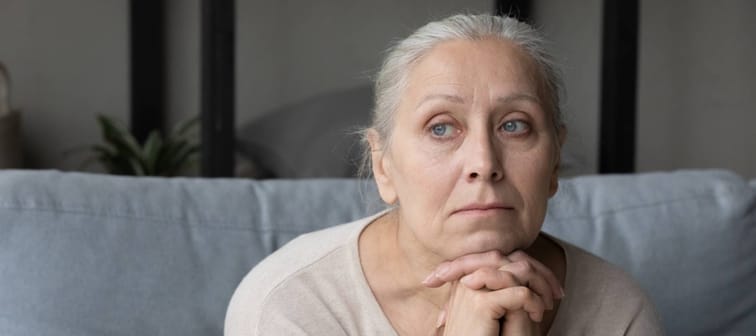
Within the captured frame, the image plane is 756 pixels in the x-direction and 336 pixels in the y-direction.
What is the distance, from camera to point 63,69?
4.03 metres

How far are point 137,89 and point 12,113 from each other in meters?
0.49

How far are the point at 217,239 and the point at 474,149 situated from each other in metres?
0.59

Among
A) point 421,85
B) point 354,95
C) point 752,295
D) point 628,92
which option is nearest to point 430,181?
point 421,85

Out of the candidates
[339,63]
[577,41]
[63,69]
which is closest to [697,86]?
[577,41]

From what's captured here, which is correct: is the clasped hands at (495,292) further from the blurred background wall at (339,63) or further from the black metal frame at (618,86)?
the blurred background wall at (339,63)

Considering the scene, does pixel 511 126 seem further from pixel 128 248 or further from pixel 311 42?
pixel 311 42

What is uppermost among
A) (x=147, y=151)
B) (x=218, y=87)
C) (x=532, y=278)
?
(x=532, y=278)

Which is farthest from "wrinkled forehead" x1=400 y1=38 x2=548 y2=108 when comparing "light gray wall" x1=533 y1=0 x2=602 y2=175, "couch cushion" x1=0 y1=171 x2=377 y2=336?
"light gray wall" x1=533 y1=0 x2=602 y2=175

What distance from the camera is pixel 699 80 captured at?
12.4ft

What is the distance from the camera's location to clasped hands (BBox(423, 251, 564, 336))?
1562 millimetres

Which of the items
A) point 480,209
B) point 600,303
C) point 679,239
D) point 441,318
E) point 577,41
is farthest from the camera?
point 577,41

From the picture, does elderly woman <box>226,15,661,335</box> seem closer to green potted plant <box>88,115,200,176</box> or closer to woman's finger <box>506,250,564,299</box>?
woman's finger <box>506,250,564,299</box>

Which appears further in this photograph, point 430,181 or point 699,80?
point 699,80

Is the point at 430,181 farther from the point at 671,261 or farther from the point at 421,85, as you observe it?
the point at 671,261
